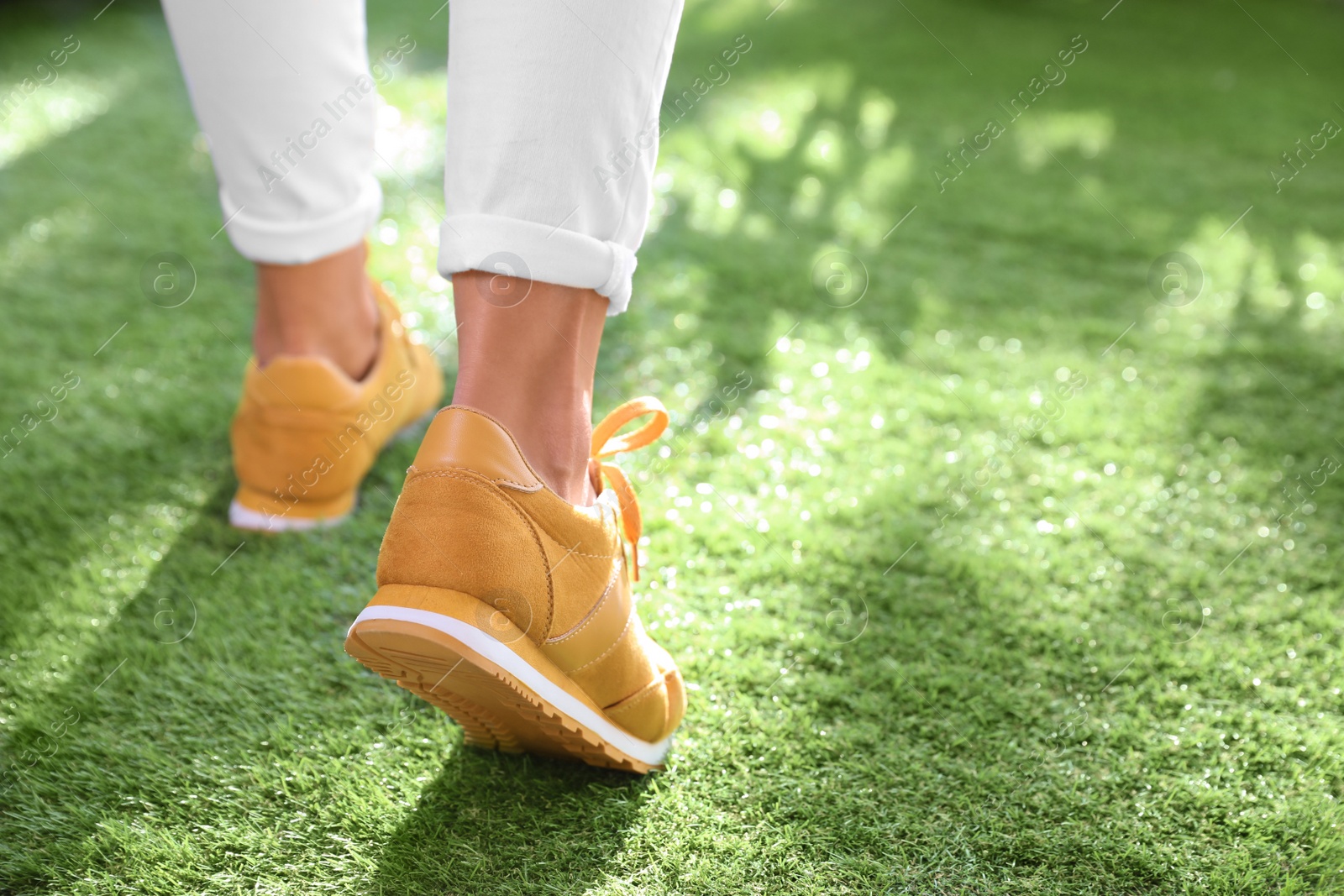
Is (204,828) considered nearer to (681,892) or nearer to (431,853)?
(431,853)

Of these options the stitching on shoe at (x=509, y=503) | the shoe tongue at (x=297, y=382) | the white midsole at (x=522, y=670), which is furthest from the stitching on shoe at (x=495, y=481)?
the shoe tongue at (x=297, y=382)

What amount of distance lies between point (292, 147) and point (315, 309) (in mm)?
209

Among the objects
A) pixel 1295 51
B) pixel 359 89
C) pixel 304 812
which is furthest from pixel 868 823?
pixel 1295 51

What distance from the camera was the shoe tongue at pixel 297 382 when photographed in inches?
48.1

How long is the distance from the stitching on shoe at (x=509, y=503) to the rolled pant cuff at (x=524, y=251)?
6.7 inches

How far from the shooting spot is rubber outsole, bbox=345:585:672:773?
75 cm

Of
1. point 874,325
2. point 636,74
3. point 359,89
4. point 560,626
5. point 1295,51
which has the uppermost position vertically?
point 636,74

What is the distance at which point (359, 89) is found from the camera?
120cm

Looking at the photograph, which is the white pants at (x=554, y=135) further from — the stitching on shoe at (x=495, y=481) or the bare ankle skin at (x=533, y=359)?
the stitching on shoe at (x=495, y=481)

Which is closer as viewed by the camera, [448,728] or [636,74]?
[636,74]

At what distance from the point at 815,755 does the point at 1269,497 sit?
0.87 m

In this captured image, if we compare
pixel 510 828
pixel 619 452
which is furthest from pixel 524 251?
pixel 510 828

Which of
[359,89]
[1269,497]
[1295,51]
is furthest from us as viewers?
[1295,51]

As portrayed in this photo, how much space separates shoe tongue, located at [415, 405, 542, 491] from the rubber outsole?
114 mm
